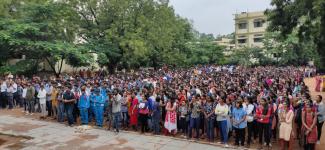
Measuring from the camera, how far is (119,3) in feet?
78.9

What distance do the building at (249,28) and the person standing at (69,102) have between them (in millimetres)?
45727

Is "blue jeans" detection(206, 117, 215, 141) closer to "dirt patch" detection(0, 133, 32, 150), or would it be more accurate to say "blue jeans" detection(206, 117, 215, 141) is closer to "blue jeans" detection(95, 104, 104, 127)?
"blue jeans" detection(95, 104, 104, 127)

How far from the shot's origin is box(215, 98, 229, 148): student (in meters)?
9.56

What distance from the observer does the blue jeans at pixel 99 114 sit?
11828 mm

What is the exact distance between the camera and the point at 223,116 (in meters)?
9.59

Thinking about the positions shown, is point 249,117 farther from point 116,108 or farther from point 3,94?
point 3,94

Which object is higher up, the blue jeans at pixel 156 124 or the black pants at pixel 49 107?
the black pants at pixel 49 107

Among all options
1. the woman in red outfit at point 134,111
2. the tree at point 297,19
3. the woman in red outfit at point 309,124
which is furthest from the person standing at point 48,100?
the tree at point 297,19

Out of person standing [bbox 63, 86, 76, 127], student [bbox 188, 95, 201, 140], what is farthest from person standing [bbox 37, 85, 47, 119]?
student [bbox 188, 95, 201, 140]

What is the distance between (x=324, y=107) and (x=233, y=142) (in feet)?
9.52

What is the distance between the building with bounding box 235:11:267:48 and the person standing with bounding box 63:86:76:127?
1800 inches

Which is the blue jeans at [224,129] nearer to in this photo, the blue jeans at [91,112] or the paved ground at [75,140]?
the paved ground at [75,140]

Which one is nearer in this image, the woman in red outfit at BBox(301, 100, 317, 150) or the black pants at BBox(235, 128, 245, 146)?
the woman in red outfit at BBox(301, 100, 317, 150)

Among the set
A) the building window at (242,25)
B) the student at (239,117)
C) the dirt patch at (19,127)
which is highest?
the building window at (242,25)
